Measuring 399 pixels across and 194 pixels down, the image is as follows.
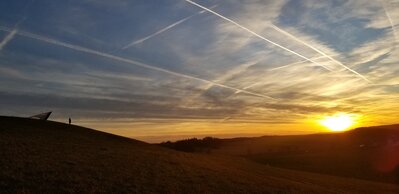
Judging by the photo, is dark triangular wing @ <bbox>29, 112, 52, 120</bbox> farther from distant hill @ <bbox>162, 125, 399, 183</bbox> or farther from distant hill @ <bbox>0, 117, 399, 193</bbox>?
distant hill @ <bbox>162, 125, 399, 183</bbox>

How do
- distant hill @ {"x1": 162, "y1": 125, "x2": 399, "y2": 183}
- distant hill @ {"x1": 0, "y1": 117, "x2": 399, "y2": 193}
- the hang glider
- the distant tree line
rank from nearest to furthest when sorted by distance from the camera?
distant hill @ {"x1": 0, "y1": 117, "x2": 399, "y2": 193}
the hang glider
distant hill @ {"x1": 162, "y1": 125, "x2": 399, "y2": 183}
the distant tree line

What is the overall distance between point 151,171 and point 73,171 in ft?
21.5

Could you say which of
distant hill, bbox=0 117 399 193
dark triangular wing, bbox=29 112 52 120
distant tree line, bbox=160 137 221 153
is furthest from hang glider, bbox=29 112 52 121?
distant tree line, bbox=160 137 221 153

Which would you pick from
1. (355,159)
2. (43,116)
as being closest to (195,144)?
(355,159)

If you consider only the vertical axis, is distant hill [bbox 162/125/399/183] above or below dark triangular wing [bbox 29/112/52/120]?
below

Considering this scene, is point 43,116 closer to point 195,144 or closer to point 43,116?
point 43,116

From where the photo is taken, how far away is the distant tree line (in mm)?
87850

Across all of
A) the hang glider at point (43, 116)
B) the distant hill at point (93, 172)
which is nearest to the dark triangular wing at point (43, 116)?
the hang glider at point (43, 116)

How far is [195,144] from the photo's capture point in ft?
344

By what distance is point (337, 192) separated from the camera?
38031mm

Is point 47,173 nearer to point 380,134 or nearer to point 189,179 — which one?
point 189,179

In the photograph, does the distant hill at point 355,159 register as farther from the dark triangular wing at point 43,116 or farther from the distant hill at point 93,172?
the dark triangular wing at point 43,116

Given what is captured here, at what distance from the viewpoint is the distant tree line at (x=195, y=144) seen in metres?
87.8

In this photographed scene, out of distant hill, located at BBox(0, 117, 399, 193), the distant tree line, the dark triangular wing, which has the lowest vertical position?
distant hill, located at BBox(0, 117, 399, 193)
